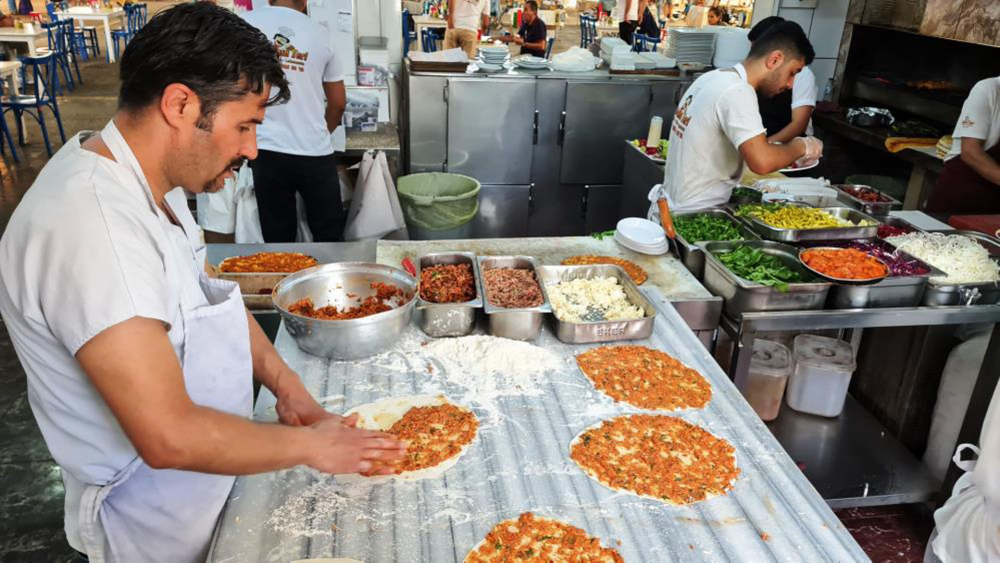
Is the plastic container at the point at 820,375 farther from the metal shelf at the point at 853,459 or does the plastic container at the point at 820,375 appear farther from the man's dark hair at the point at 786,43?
the man's dark hair at the point at 786,43

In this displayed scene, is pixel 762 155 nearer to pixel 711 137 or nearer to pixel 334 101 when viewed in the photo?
pixel 711 137

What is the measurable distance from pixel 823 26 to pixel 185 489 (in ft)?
21.6

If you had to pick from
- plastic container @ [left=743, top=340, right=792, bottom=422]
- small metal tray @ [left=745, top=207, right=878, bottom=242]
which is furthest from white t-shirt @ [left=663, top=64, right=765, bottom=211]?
plastic container @ [left=743, top=340, right=792, bottom=422]

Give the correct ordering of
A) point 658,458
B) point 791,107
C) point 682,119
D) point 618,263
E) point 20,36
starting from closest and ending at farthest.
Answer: point 658,458, point 618,263, point 682,119, point 791,107, point 20,36

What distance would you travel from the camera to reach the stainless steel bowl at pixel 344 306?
216 centimetres

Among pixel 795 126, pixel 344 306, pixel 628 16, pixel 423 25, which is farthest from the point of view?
pixel 423 25

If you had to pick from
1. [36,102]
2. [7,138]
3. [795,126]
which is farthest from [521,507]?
[7,138]

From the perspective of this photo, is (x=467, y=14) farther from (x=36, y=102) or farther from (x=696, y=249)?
(x=696, y=249)

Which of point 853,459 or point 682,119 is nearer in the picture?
point 853,459

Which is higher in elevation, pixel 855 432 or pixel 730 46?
pixel 730 46

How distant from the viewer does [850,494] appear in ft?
9.95

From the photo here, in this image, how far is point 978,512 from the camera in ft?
6.86

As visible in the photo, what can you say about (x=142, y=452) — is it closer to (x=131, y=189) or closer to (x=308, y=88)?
(x=131, y=189)


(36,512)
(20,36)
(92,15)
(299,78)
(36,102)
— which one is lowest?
(36,512)
